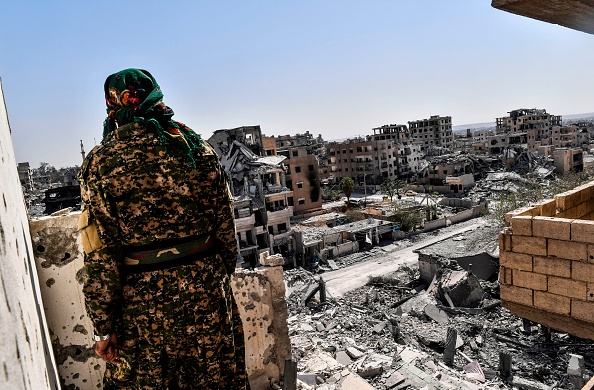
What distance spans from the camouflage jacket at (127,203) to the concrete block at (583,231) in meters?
4.25

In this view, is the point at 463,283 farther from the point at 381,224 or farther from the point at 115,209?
the point at 115,209

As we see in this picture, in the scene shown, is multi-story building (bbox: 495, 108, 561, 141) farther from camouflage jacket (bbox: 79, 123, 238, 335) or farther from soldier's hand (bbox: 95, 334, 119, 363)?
soldier's hand (bbox: 95, 334, 119, 363)

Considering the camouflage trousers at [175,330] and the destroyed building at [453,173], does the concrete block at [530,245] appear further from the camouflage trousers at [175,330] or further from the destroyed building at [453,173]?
the destroyed building at [453,173]

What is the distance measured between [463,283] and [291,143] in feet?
133

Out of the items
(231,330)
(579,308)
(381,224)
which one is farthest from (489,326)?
(381,224)

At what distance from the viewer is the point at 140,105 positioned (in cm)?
241

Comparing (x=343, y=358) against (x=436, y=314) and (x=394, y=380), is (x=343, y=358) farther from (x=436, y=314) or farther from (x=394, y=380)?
(x=436, y=314)

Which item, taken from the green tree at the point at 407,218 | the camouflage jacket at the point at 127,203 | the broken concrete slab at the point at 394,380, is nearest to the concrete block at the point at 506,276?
the camouflage jacket at the point at 127,203

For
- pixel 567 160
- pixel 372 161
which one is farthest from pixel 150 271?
pixel 567 160

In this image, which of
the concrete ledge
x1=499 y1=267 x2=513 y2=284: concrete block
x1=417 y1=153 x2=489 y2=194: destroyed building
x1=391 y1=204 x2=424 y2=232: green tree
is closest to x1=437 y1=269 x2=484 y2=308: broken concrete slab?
the concrete ledge

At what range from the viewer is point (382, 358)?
11.2m

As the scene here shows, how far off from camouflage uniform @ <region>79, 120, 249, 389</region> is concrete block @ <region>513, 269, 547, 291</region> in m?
4.15

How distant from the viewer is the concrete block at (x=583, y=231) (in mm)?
4547

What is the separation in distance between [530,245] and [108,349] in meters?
4.79
